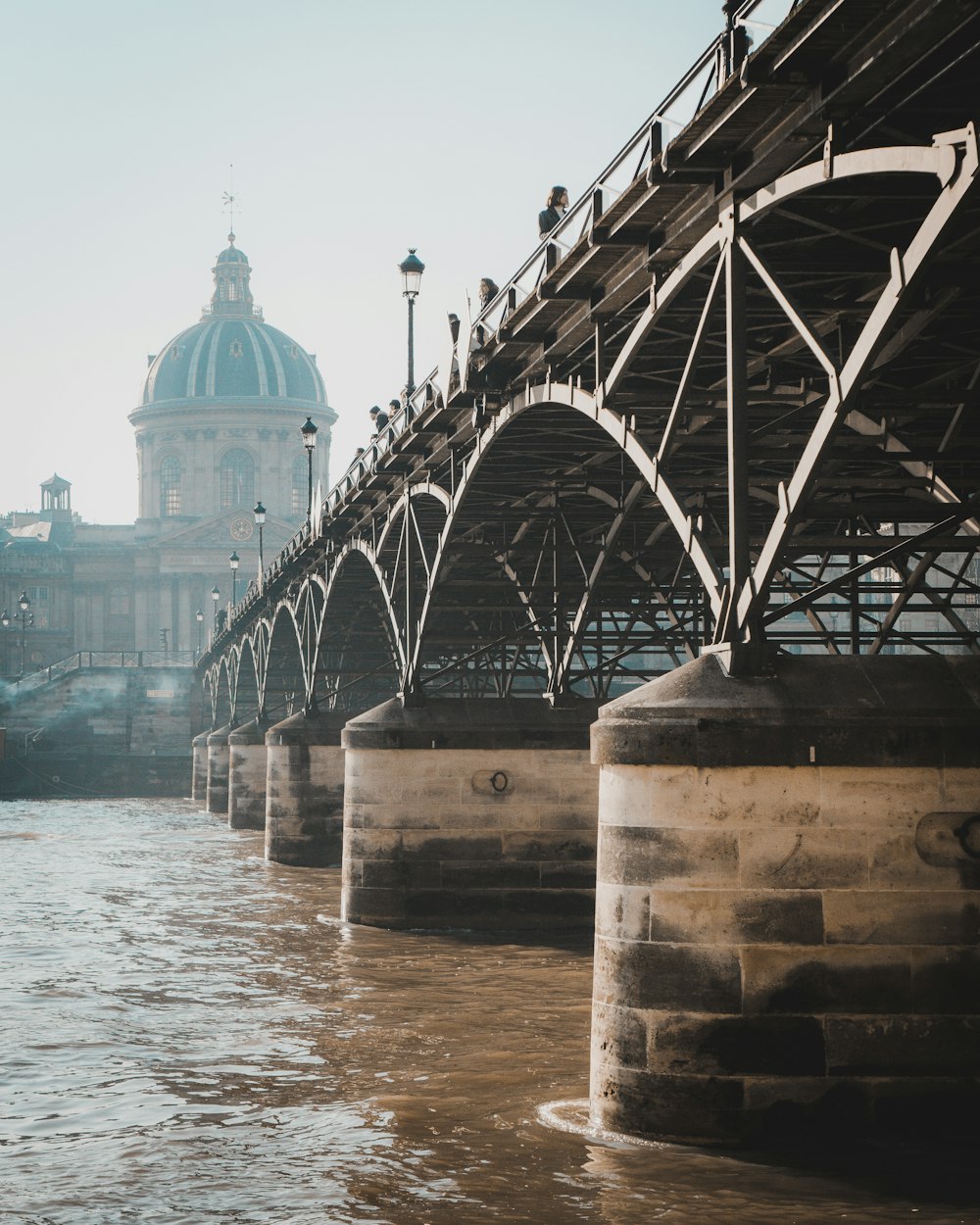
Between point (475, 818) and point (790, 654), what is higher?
point (790, 654)

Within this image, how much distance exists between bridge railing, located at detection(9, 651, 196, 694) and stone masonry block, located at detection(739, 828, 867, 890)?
9158 centimetres

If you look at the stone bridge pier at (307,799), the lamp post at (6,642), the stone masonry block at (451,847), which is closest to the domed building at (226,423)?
the lamp post at (6,642)

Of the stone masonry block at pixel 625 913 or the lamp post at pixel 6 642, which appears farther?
the lamp post at pixel 6 642

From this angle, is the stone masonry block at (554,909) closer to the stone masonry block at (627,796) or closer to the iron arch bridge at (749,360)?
the iron arch bridge at (749,360)

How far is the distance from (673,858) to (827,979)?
135cm

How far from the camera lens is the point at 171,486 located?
162 m

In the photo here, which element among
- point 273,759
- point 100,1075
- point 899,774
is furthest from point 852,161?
point 273,759

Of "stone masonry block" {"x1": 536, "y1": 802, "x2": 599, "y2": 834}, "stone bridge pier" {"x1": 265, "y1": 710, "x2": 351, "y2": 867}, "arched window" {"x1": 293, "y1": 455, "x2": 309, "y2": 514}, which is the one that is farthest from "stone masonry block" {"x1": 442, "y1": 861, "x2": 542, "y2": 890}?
"arched window" {"x1": 293, "y1": 455, "x2": 309, "y2": 514}

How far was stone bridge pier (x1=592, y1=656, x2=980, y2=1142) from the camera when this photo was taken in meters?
12.5

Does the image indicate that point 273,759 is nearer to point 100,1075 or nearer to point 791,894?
point 100,1075

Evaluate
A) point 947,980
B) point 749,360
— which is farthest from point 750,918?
point 749,360

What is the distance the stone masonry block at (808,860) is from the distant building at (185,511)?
133m

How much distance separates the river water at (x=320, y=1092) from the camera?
40.0 ft

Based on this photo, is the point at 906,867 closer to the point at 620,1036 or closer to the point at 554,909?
the point at 620,1036
